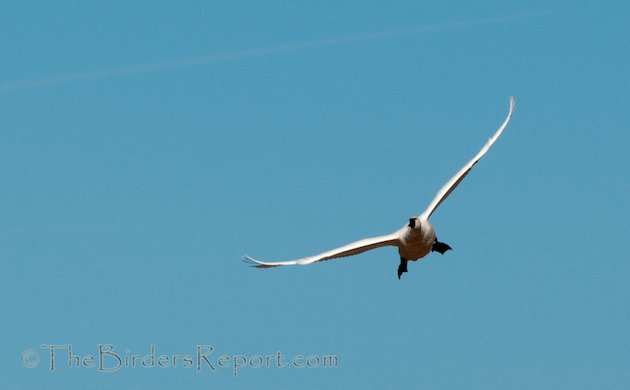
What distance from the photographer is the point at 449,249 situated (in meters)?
93.7

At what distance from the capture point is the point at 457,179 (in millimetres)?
96375

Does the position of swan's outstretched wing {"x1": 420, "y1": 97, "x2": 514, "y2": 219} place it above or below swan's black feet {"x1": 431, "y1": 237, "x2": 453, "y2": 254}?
above

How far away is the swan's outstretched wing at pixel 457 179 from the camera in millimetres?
93312

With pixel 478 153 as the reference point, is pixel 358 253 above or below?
below

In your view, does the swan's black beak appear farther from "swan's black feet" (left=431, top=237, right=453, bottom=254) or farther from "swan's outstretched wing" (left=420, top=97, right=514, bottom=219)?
"swan's black feet" (left=431, top=237, right=453, bottom=254)

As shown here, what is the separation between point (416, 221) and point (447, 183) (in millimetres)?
7361

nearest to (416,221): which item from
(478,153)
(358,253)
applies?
(358,253)

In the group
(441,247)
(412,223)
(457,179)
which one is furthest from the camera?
(457,179)

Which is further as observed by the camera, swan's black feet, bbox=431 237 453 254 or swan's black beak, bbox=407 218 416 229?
swan's black feet, bbox=431 237 453 254

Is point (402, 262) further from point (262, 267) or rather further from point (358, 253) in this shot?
point (262, 267)

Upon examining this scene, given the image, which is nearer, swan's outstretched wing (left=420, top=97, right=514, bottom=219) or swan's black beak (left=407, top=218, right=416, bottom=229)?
swan's black beak (left=407, top=218, right=416, bottom=229)

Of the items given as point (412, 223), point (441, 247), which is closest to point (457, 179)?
point (441, 247)

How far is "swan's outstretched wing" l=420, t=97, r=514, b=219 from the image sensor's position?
9331 centimetres

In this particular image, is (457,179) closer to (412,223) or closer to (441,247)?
(441,247)
